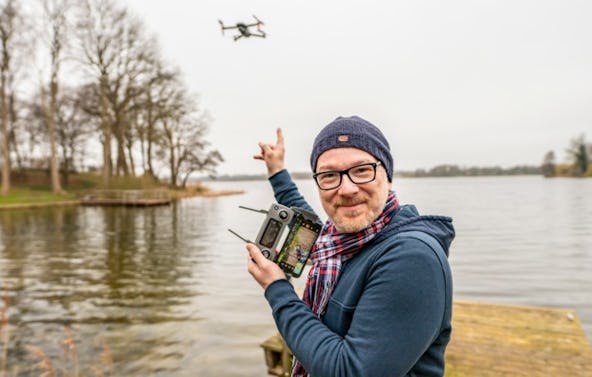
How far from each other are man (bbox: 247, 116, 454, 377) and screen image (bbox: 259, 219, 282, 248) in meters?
0.06

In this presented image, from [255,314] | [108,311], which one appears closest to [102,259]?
[108,311]

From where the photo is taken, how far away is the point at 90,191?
28.7 meters

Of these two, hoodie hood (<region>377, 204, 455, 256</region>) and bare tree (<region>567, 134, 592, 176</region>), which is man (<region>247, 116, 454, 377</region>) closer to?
hoodie hood (<region>377, 204, 455, 256</region>)

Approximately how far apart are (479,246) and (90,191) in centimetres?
2503

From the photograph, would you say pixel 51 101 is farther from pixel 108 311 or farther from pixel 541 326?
pixel 541 326

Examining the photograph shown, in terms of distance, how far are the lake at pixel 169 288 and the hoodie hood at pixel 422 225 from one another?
12.6 feet

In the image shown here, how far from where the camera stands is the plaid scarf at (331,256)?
4.67 feet

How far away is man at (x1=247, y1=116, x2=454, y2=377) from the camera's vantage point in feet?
3.83

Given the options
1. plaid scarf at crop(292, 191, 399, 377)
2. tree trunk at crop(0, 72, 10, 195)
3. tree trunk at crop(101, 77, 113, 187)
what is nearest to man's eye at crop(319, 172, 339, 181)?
plaid scarf at crop(292, 191, 399, 377)

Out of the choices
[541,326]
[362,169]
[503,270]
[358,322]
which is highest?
[362,169]

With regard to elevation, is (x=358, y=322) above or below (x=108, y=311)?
above

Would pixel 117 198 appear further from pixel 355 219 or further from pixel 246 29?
pixel 355 219

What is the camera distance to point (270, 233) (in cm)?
157

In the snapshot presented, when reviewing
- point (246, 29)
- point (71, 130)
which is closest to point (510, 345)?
point (246, 29)
